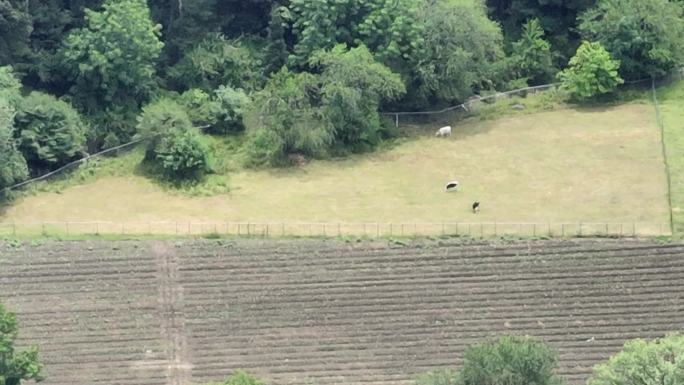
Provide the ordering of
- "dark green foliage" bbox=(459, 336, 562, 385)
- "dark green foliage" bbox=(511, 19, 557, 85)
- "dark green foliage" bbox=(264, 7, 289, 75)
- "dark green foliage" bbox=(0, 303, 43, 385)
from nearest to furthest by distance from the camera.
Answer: "dark green foliage" bbox=(459, 336, 562, 385), "dark green foliage" bbox=(0, 303, 43, 385), "dark green foliage" bbox=(264, 7, 289, 75), "dark green foliage" bbox=(511, 19, 557, 85)

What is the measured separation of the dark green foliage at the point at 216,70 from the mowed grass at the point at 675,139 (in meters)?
18.5

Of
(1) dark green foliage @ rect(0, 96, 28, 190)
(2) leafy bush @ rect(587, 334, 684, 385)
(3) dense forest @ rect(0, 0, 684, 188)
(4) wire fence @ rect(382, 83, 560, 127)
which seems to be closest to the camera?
(2) leafy bush @ rect(587, 334, 684, 385)

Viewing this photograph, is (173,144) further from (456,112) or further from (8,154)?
(456,112)

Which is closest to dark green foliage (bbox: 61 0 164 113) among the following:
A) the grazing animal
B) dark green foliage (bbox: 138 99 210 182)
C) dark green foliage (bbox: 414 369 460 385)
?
dark green foliage (bbox: 138 99 210 182)

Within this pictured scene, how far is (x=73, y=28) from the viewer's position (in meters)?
98.1

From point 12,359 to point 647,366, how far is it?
21.5 metres

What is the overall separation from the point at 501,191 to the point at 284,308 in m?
11.8

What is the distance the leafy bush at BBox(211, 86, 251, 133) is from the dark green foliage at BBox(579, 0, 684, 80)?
54.0ft

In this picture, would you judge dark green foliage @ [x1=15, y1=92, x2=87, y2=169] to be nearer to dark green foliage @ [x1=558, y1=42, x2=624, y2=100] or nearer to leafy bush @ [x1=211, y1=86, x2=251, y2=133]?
leafy bush @ [x1=211, y1=86, x2=251, y2=133]

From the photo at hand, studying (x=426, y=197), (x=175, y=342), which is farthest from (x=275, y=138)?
(x=175, y=342)

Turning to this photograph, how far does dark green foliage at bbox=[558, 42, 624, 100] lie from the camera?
96875 mm

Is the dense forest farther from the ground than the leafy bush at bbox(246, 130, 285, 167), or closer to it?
farther from the ground

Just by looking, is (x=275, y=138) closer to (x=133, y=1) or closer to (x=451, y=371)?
(x=133, y=1)

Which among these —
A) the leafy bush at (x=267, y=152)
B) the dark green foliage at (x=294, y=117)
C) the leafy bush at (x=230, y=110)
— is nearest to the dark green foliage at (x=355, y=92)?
the dark green foliage at (x=294, y=117)
